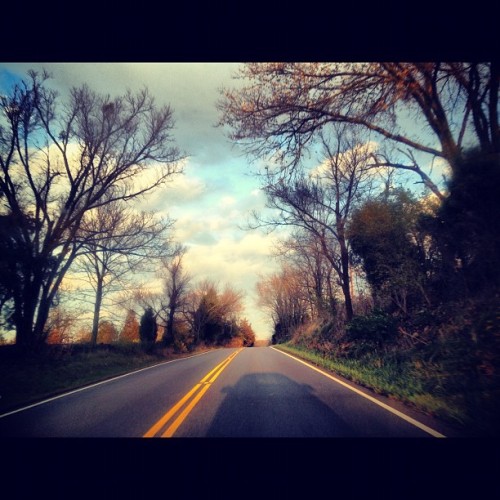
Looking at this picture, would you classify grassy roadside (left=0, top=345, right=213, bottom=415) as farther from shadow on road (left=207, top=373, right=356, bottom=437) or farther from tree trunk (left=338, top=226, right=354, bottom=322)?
tree trunk (left=338, top=226, right=354, bottom=322)

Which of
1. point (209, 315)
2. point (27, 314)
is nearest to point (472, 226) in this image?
point (27, 314)

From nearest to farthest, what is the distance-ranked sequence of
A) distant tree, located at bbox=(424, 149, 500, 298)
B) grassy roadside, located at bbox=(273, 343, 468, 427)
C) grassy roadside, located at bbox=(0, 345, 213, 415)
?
1. grassy roadside, located at bbox=(273, 343, 468, 427)
2. distant tree, located at bbox=(424, 149, 500, 298)
3. grassy roadside, located at bbox=(0, 345, 213, 415)

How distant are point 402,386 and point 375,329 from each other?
4901 mm

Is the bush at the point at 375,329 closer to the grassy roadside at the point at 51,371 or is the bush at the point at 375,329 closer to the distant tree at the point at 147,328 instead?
the grassy roadside at the point at 51,371

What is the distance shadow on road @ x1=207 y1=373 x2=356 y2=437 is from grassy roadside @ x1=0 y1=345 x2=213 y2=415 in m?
5.24

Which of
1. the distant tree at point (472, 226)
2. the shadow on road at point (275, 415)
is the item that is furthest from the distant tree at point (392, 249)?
the shadow on road at point (275, 415)

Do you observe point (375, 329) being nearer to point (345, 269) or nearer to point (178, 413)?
point (345, 269)

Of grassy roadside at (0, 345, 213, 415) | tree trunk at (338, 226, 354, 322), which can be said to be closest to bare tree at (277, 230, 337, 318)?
tree trunk at (338, 226, 354, 322)

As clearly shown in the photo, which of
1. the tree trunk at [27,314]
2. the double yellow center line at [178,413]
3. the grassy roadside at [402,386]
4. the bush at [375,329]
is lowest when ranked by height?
the grassy roadside at [402,386]

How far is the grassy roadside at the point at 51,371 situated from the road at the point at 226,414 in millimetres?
1536

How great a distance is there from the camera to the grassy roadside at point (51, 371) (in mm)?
7957

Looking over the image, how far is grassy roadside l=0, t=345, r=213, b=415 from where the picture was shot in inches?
313
